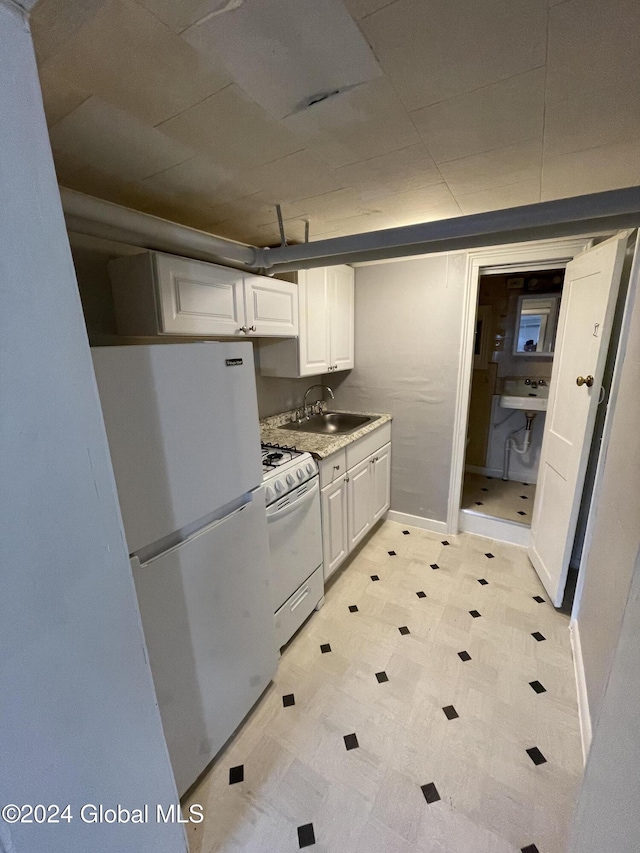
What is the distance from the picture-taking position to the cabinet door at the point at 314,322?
2.13m

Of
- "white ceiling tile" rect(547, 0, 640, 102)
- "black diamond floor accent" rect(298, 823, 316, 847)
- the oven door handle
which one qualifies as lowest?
"black diamond floor accent" rect(298, 823, 316, 847)

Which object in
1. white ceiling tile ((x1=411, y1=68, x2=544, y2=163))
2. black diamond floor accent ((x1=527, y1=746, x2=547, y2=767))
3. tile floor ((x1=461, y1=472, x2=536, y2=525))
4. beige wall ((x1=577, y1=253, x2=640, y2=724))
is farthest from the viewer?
tile floor ((x1=461, y1=472, x2=536, y2=525))

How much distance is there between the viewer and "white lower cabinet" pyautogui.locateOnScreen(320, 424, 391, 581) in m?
1.99

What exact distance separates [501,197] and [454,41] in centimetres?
96

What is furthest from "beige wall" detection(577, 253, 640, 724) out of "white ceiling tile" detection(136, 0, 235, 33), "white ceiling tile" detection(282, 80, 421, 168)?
"white ceiling tile" detection(136, 0, 235, 33)

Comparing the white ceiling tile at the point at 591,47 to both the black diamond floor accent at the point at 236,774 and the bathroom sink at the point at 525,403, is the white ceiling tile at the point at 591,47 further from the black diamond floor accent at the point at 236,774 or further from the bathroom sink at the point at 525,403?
the bathroom sink at the point at 525,403

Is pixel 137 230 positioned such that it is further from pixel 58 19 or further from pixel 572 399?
pixel 572 399

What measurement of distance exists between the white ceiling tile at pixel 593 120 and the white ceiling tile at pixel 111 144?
106cm

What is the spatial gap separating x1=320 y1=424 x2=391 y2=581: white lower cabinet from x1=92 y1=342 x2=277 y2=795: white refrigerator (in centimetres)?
66

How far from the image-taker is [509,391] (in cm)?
Result: 332

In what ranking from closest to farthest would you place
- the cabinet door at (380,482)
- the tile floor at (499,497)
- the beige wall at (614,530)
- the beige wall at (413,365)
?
the beige wall at (614,530)
the beige wall at (413,365)
the cabinet door at (380,482)
the tile floor at (499,497)

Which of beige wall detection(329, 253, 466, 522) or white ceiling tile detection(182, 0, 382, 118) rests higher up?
white ceiling tile detection(182, 0, 382, 118)

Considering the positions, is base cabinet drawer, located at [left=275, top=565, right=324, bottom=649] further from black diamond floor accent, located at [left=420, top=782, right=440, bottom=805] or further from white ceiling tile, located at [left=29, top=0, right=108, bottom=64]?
white ceiling tile, located at [left=29, top=0, right=108, bottom=64]

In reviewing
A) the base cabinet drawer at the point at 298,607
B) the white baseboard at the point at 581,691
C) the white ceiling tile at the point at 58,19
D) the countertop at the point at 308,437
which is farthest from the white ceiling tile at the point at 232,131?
the white baseboard at the point at 581,691
